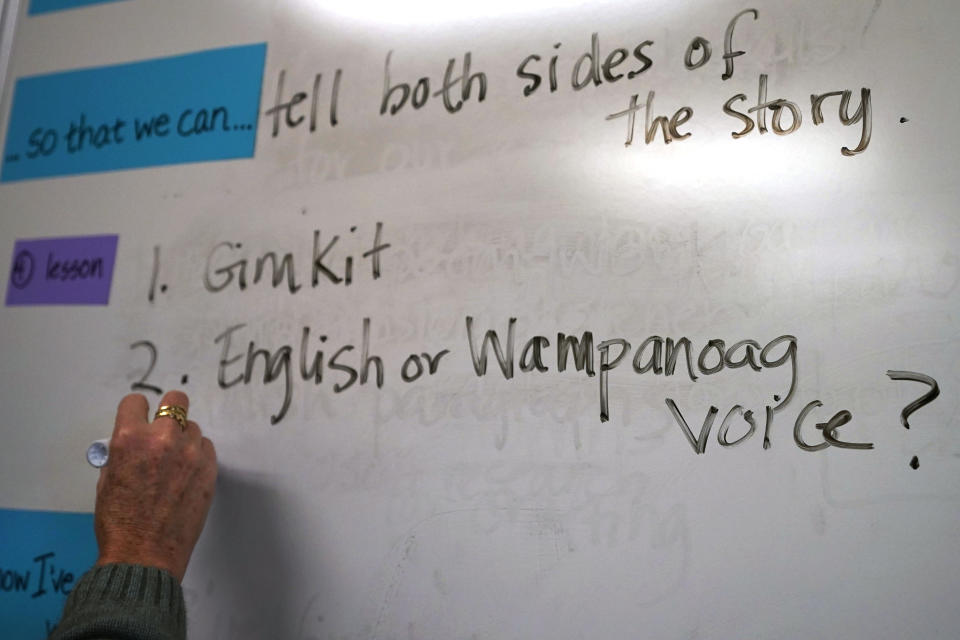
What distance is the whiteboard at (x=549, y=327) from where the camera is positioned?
23.5 inches

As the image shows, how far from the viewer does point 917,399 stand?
1.91 feet

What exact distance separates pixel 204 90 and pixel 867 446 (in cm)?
80

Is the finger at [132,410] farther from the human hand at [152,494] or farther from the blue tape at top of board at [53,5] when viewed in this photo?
the blue tape at top of board at [53,5]

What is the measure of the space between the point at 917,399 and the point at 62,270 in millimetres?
933

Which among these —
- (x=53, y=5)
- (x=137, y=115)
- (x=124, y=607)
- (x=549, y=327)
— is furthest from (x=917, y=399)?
(x=53, y=5)

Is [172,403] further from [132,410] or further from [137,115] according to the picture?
[137,115]

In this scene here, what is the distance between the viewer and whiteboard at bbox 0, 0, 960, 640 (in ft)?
1.96

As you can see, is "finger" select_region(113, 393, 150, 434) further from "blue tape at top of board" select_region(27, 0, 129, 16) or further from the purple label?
"blue tape at top of board" select_region(27, 0, 129, 16)

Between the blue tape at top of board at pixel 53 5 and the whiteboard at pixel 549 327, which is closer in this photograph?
the whiteboard at pixel 549 327

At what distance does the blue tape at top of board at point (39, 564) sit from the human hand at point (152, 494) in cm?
14

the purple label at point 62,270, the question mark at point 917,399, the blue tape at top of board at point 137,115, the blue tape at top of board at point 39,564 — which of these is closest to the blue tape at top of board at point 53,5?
the blue tape at top of board at point 137,115

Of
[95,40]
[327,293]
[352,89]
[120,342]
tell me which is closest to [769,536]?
[327,293]

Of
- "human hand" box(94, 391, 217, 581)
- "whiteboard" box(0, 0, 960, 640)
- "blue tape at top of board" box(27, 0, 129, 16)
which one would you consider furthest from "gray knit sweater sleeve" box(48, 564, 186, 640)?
"blue tape at top of board" box(27, 0, 129, 16)

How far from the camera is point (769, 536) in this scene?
60 cm
